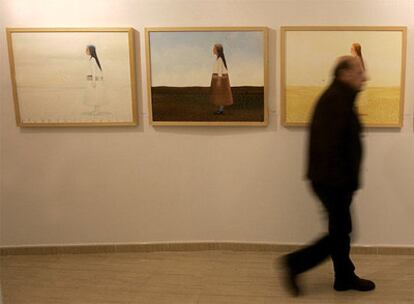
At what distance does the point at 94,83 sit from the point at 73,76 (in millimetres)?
161

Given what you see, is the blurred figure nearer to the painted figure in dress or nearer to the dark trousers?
the dark trousers

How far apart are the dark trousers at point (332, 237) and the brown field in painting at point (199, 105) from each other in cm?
87

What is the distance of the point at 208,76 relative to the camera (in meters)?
3.02

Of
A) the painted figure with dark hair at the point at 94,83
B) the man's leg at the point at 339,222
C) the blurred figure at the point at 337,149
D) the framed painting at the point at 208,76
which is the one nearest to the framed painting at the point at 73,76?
the painted figure with dark hair at the point at 94,83

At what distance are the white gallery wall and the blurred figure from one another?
24.1 inches

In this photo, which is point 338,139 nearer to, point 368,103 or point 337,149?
point 337,149

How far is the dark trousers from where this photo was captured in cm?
237

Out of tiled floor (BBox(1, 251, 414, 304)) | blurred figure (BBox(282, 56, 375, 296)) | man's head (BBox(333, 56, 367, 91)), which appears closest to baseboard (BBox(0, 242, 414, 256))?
tiled floor (BBox(1, 251, 414, 304))

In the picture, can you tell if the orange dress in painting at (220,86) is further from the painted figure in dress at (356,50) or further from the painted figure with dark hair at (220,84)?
the painted figure in dress at (356,50)

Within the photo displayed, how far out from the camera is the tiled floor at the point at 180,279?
2596 millimetres

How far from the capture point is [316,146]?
2.32 meters

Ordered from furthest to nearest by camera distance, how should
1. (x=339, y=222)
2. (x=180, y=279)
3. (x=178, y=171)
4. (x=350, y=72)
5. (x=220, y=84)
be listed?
1. (x=178, y=171)
2. (x=220, y=84)
3. (x=180, y=279)
4. (x=339, y=222)
5. (x=350, y=72)

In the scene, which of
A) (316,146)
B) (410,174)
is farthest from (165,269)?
(410,174)

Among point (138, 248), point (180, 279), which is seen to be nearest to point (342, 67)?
point (180, 279)
